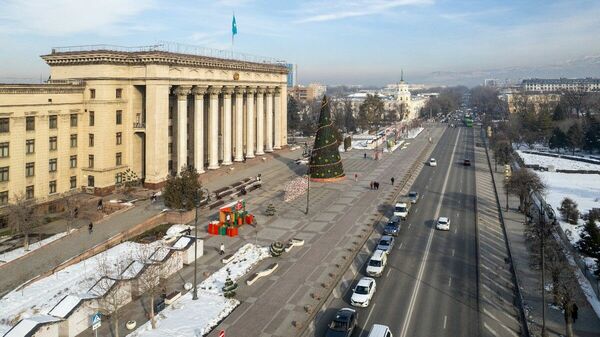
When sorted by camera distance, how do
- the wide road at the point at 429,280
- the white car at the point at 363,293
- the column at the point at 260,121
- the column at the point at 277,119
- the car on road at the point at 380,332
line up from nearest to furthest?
the car on road at the point at 380,332 → the wide road at the point at 429,280 → the white car at the point at 363,293 → the column at the point at 260,121 → the column at the point at 277,119

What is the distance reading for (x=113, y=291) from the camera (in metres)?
26.5

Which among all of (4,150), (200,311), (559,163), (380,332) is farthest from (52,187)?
(559,163)

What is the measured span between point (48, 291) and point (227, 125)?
42.1 m

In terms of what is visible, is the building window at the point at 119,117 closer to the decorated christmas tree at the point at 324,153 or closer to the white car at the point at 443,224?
the decorated christmas tree at the point at 324,153

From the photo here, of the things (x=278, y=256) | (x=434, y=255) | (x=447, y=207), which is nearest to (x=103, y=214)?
(x=278, y=256)

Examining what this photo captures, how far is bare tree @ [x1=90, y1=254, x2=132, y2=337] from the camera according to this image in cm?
2445

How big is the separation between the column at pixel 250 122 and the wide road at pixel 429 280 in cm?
2928

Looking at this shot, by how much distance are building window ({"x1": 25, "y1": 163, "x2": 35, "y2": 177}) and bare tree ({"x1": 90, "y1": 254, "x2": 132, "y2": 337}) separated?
20.2 m

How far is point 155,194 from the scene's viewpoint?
51.8 metres

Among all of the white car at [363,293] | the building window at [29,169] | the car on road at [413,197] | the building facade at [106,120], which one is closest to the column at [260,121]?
the building facade at [106,120]

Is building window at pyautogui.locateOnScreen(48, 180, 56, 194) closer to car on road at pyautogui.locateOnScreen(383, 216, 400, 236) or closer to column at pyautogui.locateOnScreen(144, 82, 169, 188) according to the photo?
column at pyautogui.locateOnScreen(144, 82, 169, 188)

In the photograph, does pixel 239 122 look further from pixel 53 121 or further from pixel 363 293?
pixel 363 293

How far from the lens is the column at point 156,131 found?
5381 cm

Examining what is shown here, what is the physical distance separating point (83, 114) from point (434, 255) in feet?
121
